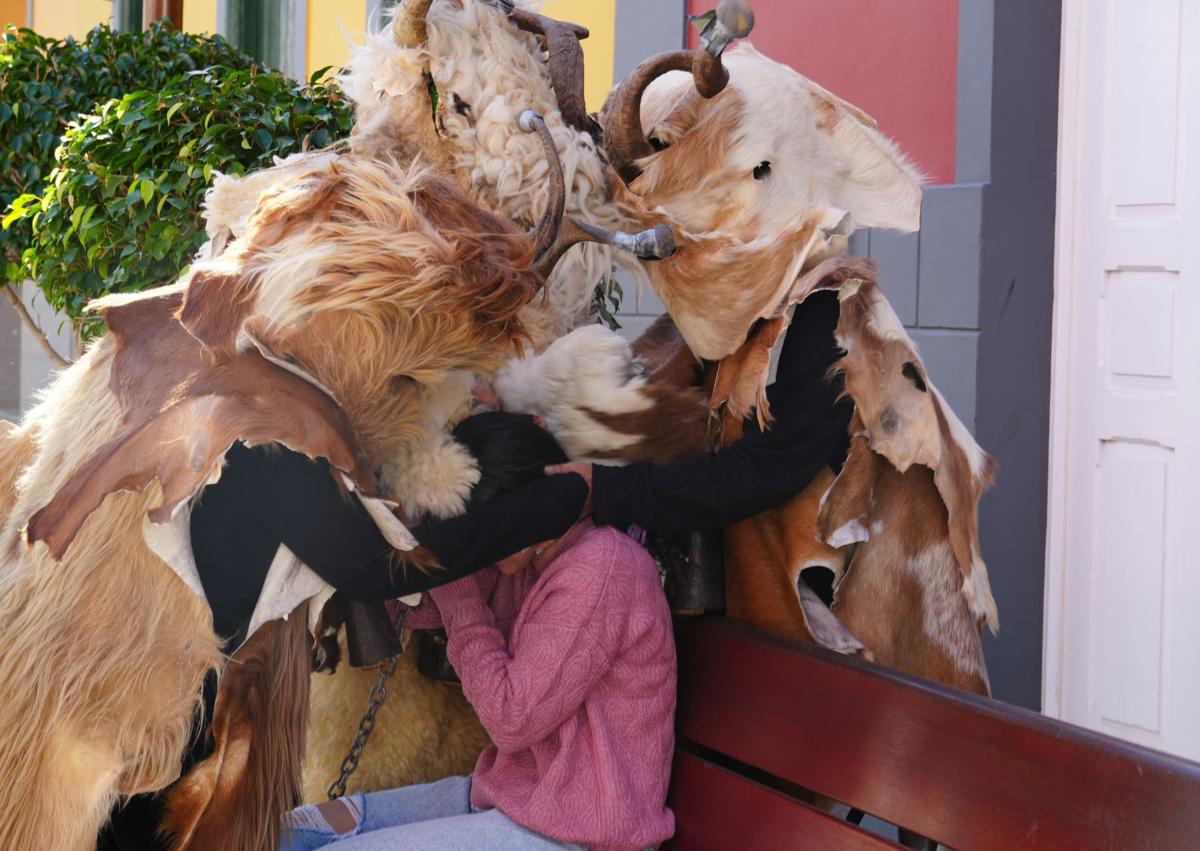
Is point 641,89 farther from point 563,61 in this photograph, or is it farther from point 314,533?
point 314,533

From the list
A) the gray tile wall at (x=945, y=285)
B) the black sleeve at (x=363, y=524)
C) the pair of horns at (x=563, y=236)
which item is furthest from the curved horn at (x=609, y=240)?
the gray tile wall at (x=945, y=285)

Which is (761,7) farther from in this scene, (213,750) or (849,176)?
(213,750)

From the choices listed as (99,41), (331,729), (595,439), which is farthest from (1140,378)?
(99,41)

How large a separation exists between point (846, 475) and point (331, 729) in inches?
40.6

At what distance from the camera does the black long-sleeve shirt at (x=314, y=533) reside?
1891 mm

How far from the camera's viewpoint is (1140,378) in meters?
3.68

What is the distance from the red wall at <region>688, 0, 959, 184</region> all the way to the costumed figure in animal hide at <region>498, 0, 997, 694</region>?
1812mm

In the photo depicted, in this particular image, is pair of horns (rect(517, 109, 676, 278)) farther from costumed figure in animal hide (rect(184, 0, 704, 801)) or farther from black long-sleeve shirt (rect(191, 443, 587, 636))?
black long-sleeve shirt (rect(191, 443, 587, 636))

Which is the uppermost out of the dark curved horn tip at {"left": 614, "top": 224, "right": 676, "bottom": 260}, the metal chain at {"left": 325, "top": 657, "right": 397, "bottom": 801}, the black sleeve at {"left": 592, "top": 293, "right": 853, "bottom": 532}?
the dark curved horn tip at {"left": 614, "top": 224, "right": 676, "bottom": 260}

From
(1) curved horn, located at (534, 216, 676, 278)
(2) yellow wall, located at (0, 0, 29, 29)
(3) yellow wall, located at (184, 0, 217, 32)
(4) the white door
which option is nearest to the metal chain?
(1) curved horn, located at (534, 216, 676, 278)

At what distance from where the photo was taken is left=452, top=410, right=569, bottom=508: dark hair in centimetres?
204

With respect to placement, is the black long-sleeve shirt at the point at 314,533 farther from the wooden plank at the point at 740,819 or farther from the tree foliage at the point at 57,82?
the tree foliage at the point at 57,82

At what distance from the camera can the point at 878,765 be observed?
1923mm

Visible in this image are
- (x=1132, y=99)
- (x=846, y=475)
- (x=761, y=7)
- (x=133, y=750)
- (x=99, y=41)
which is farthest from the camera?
(x=99, y=41)
